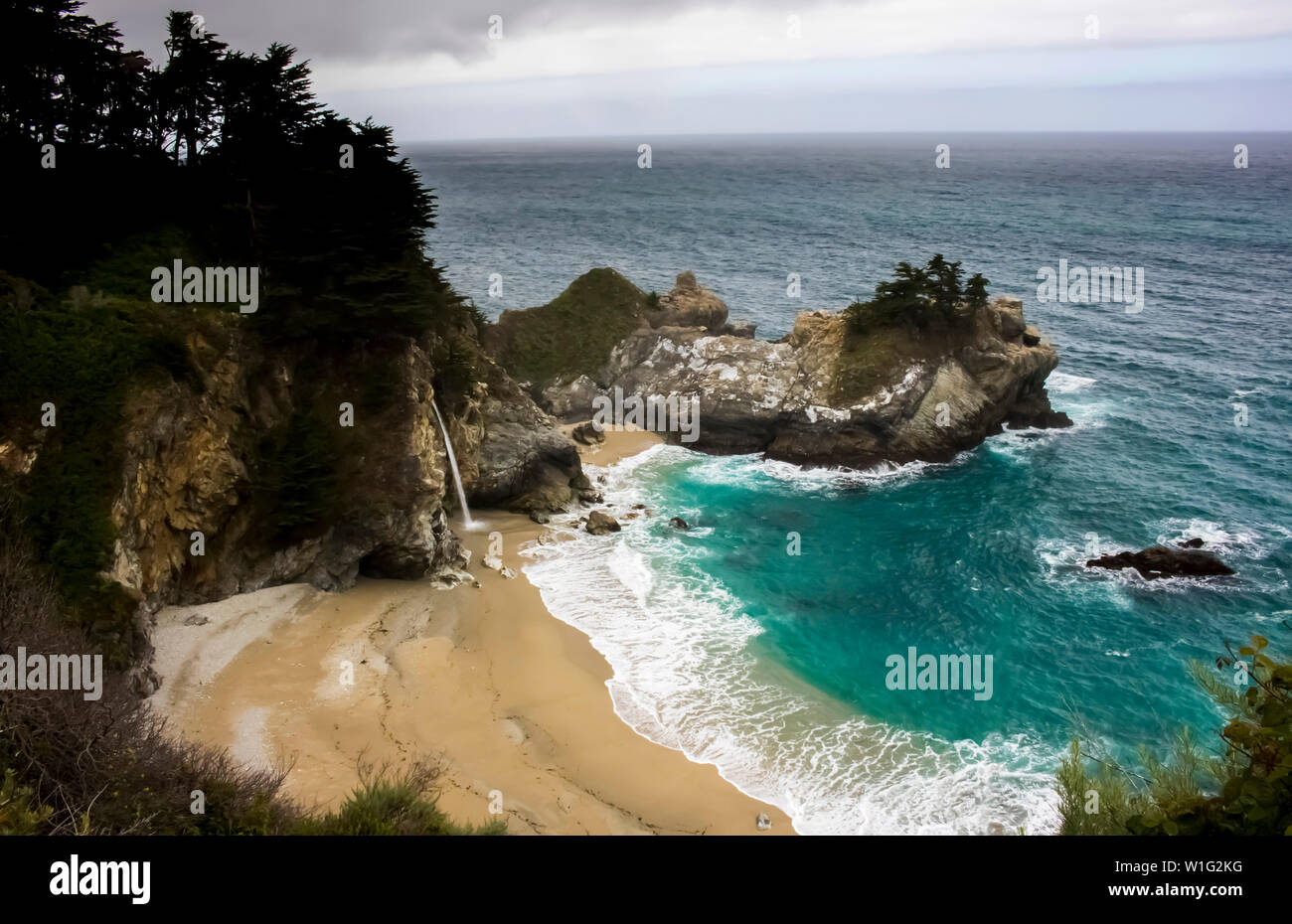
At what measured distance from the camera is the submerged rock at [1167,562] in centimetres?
3538

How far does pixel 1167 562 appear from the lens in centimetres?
3575

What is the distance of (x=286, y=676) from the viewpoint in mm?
26578

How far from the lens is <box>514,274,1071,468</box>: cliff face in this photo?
47625mm

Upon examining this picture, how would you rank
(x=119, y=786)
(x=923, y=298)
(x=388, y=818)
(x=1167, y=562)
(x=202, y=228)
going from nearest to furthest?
(x=119, y=786) < (x=388, y=818) < (x=202, y=228) < (x=1167, y=562) < (x=923, y=298)

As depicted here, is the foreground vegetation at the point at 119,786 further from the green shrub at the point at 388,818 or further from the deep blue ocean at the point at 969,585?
the deep blue ocean at the point at 969,585

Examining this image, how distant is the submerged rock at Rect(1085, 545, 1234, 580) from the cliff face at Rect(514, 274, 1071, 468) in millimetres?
12606

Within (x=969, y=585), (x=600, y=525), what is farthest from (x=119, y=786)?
(x=969, y=585)

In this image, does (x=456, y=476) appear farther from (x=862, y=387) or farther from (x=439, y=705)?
(x=862, y=387)

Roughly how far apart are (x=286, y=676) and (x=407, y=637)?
434 cm

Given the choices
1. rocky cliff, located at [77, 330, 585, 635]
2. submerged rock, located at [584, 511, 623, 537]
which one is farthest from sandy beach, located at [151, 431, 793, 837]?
submerged rock, located at [584, 511, 623, 537]

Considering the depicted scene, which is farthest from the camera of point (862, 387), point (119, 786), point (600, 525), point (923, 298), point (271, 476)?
point (923, 298)

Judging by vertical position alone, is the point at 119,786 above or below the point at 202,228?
below

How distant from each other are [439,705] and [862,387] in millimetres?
31053

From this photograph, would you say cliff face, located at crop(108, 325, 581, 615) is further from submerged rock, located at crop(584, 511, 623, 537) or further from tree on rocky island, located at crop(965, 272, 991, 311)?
tree on rocky island, located at crop(965, 272, 991, 311)
